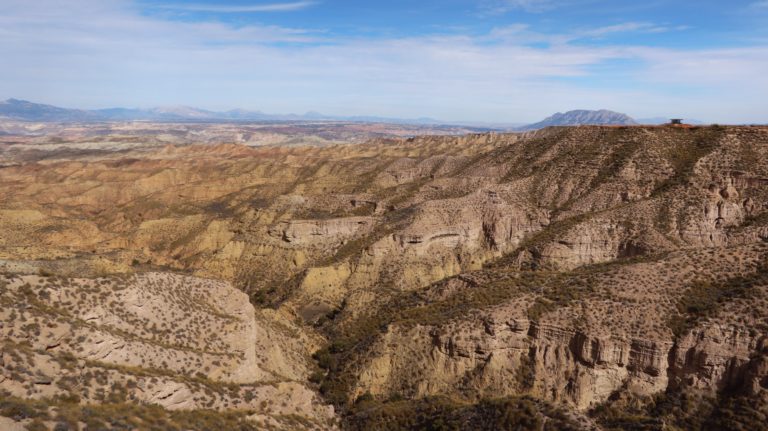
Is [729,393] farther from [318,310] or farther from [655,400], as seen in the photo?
[318,310]

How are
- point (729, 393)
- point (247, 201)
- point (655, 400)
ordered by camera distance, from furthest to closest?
point (247, 201) < point (655, 400) < point (729, 393)

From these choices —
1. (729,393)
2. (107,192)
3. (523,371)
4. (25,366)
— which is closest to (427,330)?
(523,371)

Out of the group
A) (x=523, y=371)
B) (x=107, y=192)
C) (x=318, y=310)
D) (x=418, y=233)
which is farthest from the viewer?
(x=107, y=192)

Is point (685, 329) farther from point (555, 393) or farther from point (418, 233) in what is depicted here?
point (418, 233)

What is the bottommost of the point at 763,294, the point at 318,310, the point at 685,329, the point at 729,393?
the point at 318,310

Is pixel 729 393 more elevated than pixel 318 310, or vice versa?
pixel 729 393

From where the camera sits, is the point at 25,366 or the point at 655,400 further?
the point at 655,400

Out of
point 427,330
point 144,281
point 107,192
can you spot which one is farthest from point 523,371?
point 107,192
